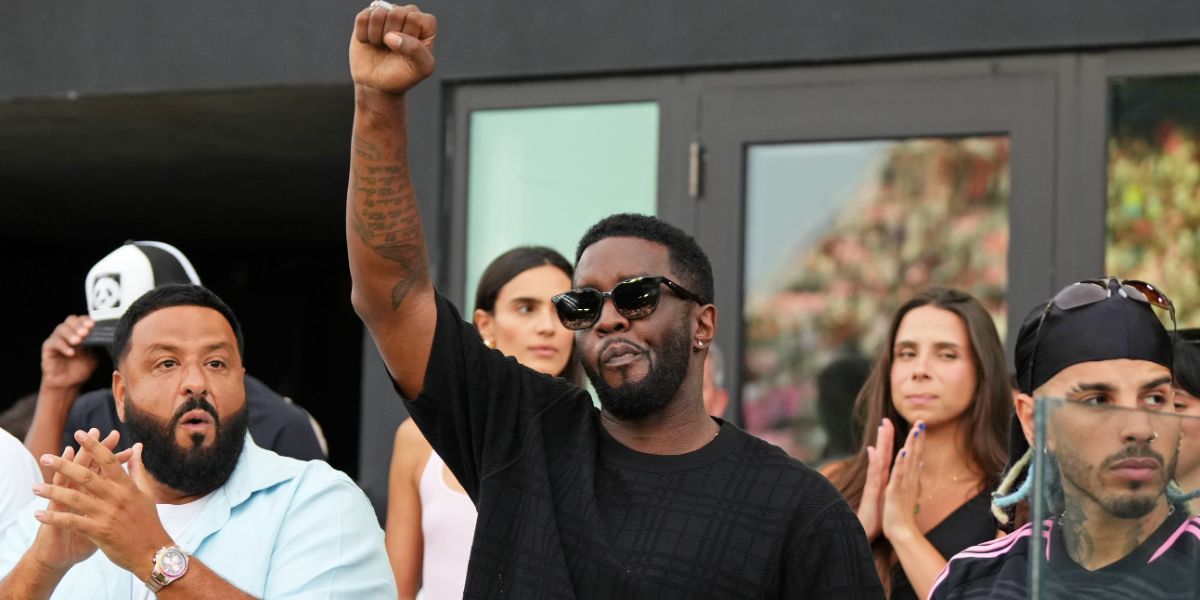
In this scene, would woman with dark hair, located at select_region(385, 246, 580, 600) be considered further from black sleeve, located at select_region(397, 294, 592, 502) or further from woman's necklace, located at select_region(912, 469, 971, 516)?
black sleeve, located at select_region(397, 294, 592, 502)

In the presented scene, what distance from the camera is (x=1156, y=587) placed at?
226cm

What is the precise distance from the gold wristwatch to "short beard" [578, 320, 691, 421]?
2.83 feet

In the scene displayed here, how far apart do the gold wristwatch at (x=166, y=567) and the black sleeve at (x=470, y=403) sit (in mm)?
575

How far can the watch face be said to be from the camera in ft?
9.69

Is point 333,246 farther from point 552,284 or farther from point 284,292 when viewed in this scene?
point 552,284

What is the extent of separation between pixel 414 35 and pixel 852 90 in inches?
144

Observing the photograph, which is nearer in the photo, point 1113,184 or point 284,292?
point 1113,184

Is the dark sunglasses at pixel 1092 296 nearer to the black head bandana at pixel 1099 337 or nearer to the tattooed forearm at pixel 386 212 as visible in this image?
the black head bandana at pixel 1099 337

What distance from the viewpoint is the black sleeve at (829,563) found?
2652mm

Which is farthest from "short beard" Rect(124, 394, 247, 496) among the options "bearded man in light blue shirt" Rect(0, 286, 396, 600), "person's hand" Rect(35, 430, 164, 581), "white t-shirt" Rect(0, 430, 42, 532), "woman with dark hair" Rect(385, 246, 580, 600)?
"woman with dark hair" Rect(385, 246, 580, 600)

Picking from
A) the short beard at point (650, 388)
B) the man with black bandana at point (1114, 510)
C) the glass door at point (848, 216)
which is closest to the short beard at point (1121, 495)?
the man with black bandana at point (1114, 510)

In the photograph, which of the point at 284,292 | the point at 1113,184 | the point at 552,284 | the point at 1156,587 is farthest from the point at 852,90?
the point at 284,292

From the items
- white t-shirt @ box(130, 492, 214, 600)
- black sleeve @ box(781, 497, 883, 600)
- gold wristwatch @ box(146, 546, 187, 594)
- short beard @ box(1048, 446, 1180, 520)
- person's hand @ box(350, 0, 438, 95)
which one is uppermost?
person's hand @ box(350, 0, 438, 95)

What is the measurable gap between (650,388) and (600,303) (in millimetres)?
174
